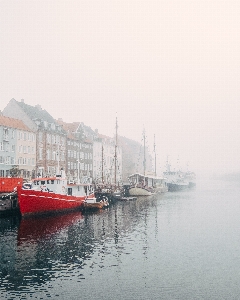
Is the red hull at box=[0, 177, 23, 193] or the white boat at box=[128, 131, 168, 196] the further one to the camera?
the white boat at box=[128, 131, 168, 196]

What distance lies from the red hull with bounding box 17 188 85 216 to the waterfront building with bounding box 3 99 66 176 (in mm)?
35313

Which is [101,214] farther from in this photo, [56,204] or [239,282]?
[239,282]

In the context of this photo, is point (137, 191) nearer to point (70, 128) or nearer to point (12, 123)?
point (70, 128)

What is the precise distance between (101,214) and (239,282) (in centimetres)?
3178

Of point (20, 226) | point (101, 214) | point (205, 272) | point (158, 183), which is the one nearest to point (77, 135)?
point (158, 183)

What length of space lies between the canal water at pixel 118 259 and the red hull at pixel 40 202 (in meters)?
2.50

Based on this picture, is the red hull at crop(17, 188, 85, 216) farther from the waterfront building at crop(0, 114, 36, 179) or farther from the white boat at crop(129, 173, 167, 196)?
the white boat at crop(129, 173, 167, 196)

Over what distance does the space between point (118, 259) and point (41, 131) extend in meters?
68.1

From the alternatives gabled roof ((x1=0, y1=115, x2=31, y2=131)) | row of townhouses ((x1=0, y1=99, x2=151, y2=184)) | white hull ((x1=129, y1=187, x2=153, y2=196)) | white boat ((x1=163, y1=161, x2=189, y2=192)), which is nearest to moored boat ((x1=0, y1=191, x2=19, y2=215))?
row of townhouses ((x1=0, y1=99, x2=151, y2=184))

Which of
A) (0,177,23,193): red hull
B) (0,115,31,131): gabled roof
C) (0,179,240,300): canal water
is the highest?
(0,115,31,131): gabled roof

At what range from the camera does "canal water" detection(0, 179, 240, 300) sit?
1983 centimetres

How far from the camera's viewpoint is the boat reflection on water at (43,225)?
111ft

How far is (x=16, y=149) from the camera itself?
80500 mm

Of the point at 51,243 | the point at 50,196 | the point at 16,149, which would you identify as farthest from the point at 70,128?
the point at 51,243
